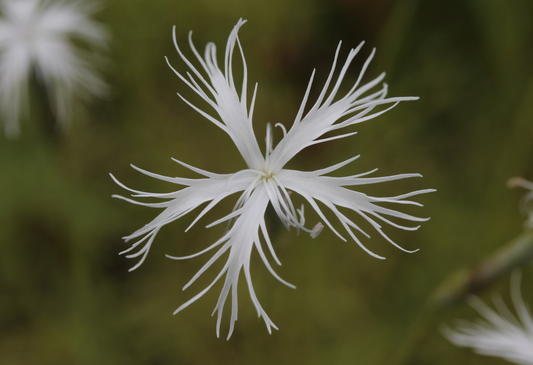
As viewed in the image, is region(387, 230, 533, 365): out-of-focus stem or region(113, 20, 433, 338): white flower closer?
region(113, 20, 433, 338): white flower

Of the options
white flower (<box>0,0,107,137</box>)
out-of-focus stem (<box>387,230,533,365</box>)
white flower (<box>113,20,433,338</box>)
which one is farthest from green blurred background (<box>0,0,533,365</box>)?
white flower (<box>113,20,433,338</box>)

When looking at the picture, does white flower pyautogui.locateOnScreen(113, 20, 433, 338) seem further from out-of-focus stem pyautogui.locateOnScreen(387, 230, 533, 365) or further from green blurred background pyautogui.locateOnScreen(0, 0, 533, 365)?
green blurred background pyautogui.locateOnScreen(0, 0, 533, 365)

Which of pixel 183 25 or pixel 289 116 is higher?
pixel 183 25

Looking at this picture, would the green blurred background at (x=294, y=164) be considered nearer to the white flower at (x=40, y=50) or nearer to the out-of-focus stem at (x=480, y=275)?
the white flower at (x=40, y=50)

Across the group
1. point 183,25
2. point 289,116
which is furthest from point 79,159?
point 289,116

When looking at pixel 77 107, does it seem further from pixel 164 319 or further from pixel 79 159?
pixel 164 319

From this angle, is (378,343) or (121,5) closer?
(378,343)
